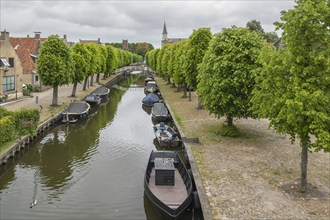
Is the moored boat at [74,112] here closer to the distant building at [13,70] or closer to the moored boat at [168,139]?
the distant building at [13,70]

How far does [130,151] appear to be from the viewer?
2884cm

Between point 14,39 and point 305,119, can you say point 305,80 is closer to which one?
point 305,119

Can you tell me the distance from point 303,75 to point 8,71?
41.0 m

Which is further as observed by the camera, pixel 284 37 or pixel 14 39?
pixel 14 39

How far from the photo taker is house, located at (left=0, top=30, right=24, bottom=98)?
44656 millimetres

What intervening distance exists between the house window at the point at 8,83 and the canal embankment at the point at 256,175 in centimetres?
2731

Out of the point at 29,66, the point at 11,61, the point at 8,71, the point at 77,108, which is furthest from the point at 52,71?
the point at 29,66

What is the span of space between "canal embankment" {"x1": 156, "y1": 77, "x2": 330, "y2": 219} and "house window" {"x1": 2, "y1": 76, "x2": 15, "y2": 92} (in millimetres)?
27312

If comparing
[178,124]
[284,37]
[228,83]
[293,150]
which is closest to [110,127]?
[178,124]

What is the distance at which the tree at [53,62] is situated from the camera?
40812 mm

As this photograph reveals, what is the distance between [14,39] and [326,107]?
6578 centimetres

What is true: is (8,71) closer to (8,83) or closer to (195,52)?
(8,83)

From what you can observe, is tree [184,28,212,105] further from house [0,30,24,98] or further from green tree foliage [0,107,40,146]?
house [0,30,24,98]

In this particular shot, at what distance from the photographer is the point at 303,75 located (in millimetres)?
15539
